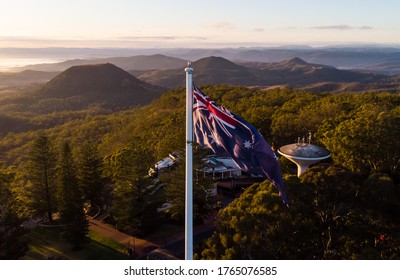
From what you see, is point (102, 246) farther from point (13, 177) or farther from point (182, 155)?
point (13, 177)

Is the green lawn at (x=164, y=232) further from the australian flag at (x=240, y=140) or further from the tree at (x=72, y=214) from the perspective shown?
the australian flag at (x=240, y=140)

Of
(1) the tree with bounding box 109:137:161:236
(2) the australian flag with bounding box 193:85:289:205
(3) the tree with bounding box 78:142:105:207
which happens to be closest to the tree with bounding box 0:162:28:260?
(1) the tree with bounding box 109:137:161:236

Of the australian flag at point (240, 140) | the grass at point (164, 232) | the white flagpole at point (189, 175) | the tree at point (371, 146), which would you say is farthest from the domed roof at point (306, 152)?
the white flagpole at point (189, 175)

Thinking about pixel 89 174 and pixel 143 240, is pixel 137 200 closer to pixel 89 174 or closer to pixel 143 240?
pixel 143 240

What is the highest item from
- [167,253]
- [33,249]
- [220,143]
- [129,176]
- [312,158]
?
[220,143]

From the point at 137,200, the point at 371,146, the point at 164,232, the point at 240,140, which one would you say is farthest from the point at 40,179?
the point at 371,146

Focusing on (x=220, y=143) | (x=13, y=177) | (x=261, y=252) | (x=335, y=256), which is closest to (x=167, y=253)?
(x=261, y=252)
